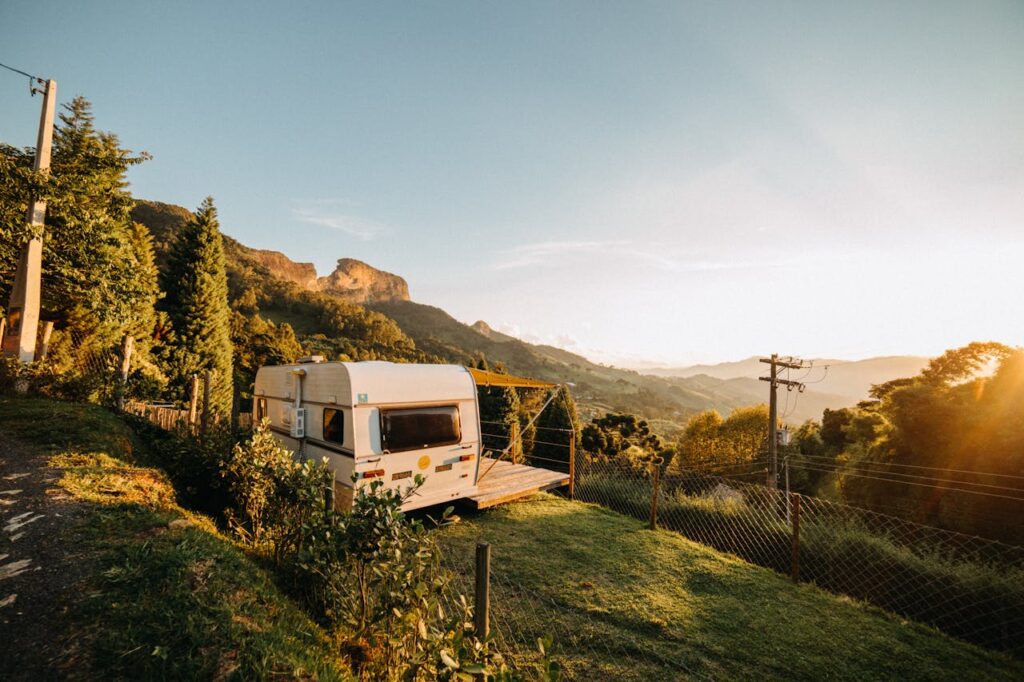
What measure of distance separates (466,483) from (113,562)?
5.56 metres

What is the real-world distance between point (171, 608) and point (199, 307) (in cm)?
1882

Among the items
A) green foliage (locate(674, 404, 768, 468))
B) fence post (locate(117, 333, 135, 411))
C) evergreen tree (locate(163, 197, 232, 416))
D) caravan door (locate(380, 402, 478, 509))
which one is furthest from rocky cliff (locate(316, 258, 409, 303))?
caravan door (locate(380, 402, 478, 509))

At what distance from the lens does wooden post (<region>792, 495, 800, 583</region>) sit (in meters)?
6.58

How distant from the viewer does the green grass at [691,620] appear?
4250 millimetres

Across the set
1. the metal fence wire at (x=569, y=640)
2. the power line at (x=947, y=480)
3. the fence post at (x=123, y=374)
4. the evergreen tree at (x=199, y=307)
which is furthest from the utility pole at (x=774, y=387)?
the evergreen tree at (x=199, y=307)

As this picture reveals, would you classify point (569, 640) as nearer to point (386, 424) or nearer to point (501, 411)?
point (386, 424)

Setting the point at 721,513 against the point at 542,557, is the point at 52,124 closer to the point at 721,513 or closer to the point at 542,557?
the point at 542,557

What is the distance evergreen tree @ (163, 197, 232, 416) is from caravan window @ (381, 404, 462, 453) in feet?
45.3

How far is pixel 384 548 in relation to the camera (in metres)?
3.00

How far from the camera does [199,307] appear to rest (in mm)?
17594

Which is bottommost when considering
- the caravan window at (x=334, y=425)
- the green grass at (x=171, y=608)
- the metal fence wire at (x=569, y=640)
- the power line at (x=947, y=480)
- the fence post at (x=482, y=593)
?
the power line at (x=947, y=480)

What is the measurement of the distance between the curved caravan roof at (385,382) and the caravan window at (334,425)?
30 cm

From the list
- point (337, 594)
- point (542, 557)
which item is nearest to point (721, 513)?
point (542, 557)

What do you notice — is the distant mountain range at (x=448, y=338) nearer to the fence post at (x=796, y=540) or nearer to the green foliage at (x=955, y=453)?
the green foliage at (x=955, y=453)
